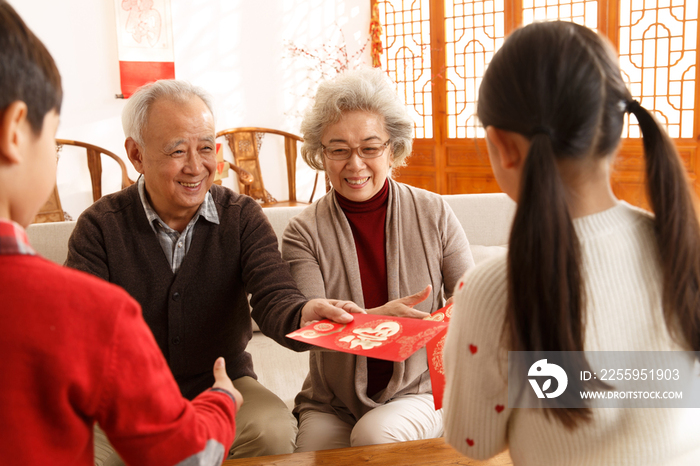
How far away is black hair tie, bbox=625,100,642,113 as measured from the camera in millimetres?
802

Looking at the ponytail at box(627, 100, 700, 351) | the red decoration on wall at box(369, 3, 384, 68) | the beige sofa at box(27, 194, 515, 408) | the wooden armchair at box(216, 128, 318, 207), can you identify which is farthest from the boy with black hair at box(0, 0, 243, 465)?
the red decoration on wall at box(369, 3, 384, 68)

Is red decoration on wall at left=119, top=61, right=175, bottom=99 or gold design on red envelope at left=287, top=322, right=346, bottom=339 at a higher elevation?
red decoration on wall at left=119, top=61, right=175, bottom=99

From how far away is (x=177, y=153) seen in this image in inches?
65.2

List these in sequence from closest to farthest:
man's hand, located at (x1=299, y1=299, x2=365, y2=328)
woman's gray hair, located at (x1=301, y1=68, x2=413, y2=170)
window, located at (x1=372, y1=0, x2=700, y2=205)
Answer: man's hand, located at (x1=299, y1=299, x2=365, y2=328) → woman's gray hair, located at (x1=301, y1=68, x2=413, y2=170) → window, located at (x1=372, y1=0, x2=700, y2=205)

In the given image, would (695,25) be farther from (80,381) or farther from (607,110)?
(80,381)

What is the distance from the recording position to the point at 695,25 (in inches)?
180

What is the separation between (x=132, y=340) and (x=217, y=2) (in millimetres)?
5286

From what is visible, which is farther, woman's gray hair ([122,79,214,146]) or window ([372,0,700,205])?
window ([372,0,700,205])

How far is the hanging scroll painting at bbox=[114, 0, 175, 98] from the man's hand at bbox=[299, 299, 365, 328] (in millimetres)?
3951

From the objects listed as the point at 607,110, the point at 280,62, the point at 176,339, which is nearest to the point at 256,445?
the point at 176,339

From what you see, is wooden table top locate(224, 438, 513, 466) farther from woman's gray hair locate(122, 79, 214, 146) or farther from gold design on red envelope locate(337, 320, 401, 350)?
woman's gray hair locate(122, 79, 214, 146)

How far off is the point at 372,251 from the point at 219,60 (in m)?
4.19

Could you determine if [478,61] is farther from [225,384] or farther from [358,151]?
[225,384]

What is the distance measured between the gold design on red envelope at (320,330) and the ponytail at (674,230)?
0.75m
